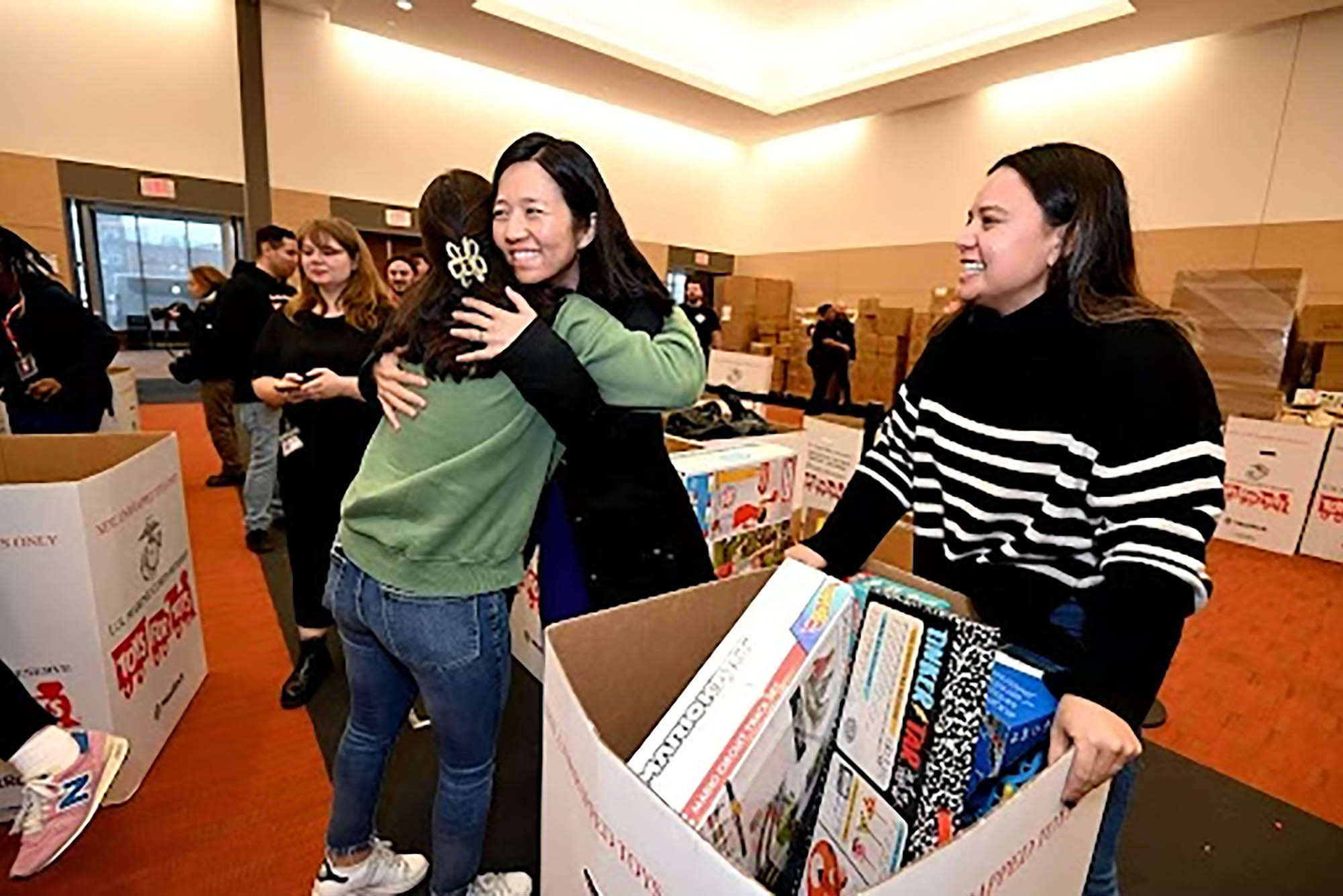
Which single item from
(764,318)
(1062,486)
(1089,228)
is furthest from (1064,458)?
(764,318)

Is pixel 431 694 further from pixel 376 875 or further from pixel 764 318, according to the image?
Result: pixel 764 318

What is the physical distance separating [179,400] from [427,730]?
19.8 ft

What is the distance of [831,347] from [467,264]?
24.4 ft

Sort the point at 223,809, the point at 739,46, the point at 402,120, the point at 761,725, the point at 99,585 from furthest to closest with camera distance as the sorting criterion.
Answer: the point at 739,46, the point at 402,120, the point at 223,809, the point at 99,585, the point at 761,725

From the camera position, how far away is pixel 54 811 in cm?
125

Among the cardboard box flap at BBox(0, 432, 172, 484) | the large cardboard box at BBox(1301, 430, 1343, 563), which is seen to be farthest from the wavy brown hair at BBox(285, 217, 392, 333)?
the large cardboard box at BBox(1301, 430, 1343, 563)

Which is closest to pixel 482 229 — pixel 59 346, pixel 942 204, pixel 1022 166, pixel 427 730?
pixel 1022 166

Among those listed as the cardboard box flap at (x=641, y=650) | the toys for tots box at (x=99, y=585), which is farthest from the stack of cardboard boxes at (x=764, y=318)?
the cardboard box flap at (x=641, y=650)

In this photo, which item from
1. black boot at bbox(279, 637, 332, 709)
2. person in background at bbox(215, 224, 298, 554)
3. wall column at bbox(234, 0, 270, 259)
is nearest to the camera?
black boot at bbox(279, 637, 332, 709)

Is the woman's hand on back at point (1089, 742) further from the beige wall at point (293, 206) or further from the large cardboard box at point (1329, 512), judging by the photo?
the beige wall at point (293, 206)

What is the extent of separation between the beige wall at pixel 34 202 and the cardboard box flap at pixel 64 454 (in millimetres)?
4978

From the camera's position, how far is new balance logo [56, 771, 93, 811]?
1253mm

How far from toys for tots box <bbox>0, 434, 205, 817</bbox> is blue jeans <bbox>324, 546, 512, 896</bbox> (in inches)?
29.5

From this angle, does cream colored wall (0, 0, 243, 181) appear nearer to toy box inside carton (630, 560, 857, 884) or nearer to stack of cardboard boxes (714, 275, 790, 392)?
stack of cardboard boxes (714, 275, 790, 392)
